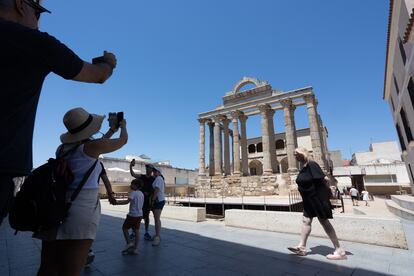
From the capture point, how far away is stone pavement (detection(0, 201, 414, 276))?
3316 mm

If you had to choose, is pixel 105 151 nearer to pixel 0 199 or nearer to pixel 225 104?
pixel 0 199

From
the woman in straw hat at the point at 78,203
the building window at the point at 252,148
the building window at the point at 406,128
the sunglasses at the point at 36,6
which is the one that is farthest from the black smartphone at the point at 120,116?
the building window at the point at 252,148

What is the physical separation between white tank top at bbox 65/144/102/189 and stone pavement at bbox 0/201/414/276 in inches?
86.0

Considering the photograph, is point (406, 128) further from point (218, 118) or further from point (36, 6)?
point (218, 118)

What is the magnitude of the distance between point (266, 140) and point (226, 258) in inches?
911

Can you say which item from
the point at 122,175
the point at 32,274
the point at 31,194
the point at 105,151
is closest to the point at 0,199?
the point at 31,194

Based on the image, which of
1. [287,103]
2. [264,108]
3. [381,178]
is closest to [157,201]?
[287,103]

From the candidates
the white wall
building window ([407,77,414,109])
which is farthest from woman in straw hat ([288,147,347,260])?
the white wall

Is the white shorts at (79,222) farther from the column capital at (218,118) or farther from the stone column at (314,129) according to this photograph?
the column capital at (218,118)

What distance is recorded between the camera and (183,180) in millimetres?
46844

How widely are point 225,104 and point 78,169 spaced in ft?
97.1

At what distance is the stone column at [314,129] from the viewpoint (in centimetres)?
2242

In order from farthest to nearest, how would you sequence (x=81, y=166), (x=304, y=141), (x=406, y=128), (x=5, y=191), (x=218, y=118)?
(x=304, y=141), (x=218, y=118), (x=406, y=128), (x=81, y=166), (x=5, y=191)

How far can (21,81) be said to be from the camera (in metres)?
1.28
